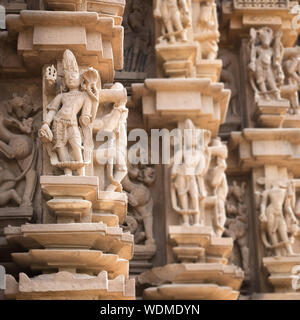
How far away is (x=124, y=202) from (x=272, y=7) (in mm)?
4835

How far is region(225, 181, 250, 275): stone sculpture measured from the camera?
912cm

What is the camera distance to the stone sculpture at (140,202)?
328 inches

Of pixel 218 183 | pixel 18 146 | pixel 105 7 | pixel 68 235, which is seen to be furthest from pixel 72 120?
pixel 218 183

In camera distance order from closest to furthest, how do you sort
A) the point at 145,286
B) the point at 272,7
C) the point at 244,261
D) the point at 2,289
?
1. the point at 2,289
2. the point at 145,286
3. the point at 244,261
4. the point at 272,7

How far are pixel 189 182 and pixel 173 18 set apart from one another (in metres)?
2.02

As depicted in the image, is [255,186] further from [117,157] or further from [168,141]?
[117,157]

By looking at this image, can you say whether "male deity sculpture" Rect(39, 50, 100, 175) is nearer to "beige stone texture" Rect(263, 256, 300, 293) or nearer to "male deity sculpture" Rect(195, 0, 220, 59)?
"male deity sculpture" Rect(195, 0, 220, 59)

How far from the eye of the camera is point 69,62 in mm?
6102

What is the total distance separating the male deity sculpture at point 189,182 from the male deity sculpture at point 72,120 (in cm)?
228

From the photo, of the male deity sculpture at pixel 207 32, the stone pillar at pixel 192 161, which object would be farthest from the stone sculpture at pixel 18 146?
the male deity sculpture at pixel 207 32

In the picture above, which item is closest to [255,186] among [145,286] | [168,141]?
A: [168,141]

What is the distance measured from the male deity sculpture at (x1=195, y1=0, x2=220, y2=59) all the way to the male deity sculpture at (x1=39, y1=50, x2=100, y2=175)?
10.5 feet

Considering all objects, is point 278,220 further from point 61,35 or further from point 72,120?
point 61,35
